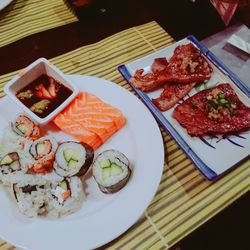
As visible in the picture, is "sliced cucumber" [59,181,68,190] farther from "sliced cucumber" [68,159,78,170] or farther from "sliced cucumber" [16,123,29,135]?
"sliced cucumber" [16,123,29,135]

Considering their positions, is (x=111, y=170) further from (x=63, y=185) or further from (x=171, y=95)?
(x=171, y=95)

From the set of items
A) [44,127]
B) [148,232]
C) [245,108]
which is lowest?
[148,232]

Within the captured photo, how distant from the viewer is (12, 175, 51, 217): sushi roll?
1.45 metres

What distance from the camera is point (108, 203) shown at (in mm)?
1503

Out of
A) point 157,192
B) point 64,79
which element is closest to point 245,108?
point 157,192

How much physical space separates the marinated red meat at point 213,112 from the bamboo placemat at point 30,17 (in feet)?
3.36

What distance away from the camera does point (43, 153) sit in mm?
1619

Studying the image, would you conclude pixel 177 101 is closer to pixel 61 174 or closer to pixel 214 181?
pixel 214 181

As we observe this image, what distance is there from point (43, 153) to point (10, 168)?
0.16 m

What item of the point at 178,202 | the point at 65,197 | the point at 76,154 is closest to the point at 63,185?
the point at 65,197

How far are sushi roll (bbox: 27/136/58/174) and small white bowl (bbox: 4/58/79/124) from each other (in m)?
0.10

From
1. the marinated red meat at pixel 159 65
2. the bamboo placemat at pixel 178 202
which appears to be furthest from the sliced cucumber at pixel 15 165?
the marinated red meat at pixel 159 65

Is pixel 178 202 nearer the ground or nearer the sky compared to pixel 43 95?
nearer the ground

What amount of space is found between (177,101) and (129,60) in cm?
46
